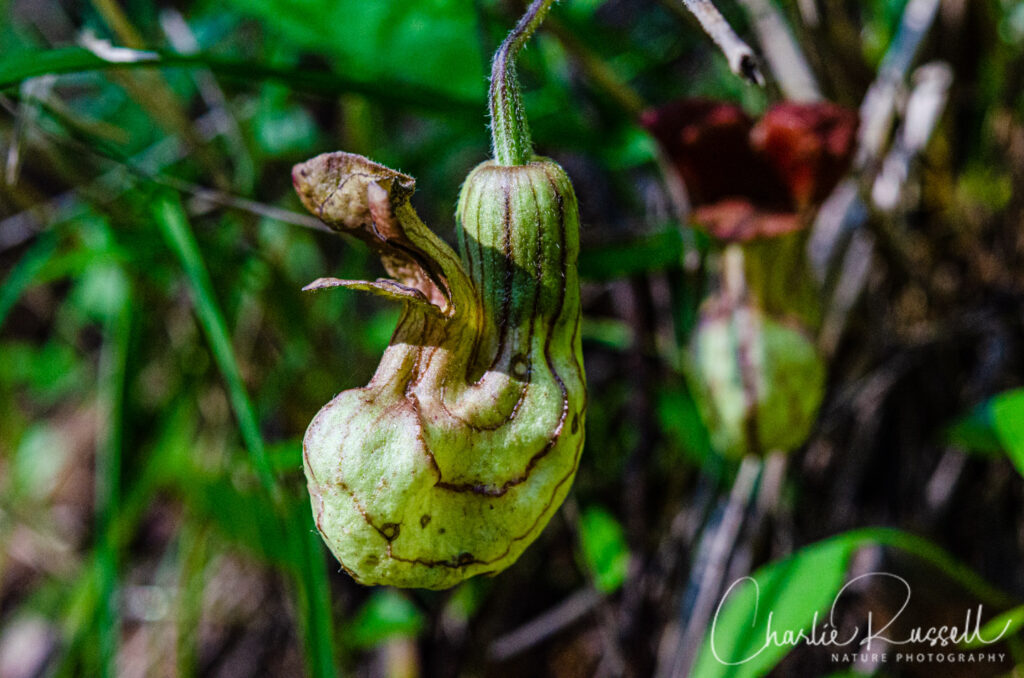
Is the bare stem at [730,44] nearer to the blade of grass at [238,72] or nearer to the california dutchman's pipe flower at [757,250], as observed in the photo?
the california dutchman's pipe flower at [757,250]

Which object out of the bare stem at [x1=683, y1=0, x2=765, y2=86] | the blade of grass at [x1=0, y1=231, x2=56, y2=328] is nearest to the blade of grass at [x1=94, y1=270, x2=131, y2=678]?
the blade of grass at [x1=0, y1=231, x2=56, y2=328]

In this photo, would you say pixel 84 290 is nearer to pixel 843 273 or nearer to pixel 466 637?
pixel 466 637

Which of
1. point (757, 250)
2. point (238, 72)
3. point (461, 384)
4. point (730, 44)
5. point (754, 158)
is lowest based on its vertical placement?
point (757, 250)

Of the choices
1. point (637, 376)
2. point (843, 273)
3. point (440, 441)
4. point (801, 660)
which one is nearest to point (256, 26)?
point (637, 376)

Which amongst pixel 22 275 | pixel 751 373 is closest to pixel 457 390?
pixel 751 373

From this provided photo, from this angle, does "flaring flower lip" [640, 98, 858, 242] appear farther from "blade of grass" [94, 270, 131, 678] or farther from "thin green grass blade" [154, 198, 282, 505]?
"blade of grass" [94, 270, 131, 678]

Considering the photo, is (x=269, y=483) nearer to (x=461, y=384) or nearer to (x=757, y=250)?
(x=461, y=384)
